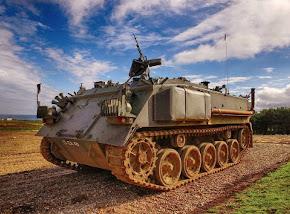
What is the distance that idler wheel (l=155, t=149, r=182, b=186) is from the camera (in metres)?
8.50

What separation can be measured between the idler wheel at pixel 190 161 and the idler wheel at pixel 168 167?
1.11 ft

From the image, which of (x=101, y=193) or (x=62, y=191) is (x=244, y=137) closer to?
(x=101, y=193)

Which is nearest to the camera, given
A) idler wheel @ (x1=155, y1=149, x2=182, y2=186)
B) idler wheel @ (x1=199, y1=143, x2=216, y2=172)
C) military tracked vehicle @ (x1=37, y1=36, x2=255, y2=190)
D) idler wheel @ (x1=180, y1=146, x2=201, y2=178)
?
military tracked vehicle @ (x1=37, y1=36, x2=255, y2=190)

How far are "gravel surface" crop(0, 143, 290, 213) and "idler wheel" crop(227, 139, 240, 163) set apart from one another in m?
0.96

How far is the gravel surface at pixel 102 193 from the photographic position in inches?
291

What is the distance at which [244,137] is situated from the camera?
14008 millimetres

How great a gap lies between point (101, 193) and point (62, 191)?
1067 mm

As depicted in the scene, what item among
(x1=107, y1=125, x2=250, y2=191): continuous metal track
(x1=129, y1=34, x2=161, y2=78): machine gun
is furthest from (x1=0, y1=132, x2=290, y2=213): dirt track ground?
(x1=129, y1=34, x2=161, y2=78): machine gun

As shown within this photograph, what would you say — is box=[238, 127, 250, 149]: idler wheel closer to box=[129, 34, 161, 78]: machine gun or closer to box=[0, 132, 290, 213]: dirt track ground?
box=[0, 132, 290, 213]: dirt track ground

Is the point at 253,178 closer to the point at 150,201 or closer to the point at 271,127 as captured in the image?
the point at 150,201

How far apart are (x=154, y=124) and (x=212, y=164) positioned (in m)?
3.55

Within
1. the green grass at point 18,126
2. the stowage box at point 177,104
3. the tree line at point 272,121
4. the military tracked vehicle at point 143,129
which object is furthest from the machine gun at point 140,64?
the green grass at point 18,126

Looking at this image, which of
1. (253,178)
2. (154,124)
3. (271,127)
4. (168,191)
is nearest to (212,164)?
(253,178)

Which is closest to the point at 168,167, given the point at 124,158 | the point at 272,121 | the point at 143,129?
the point at 143,129
